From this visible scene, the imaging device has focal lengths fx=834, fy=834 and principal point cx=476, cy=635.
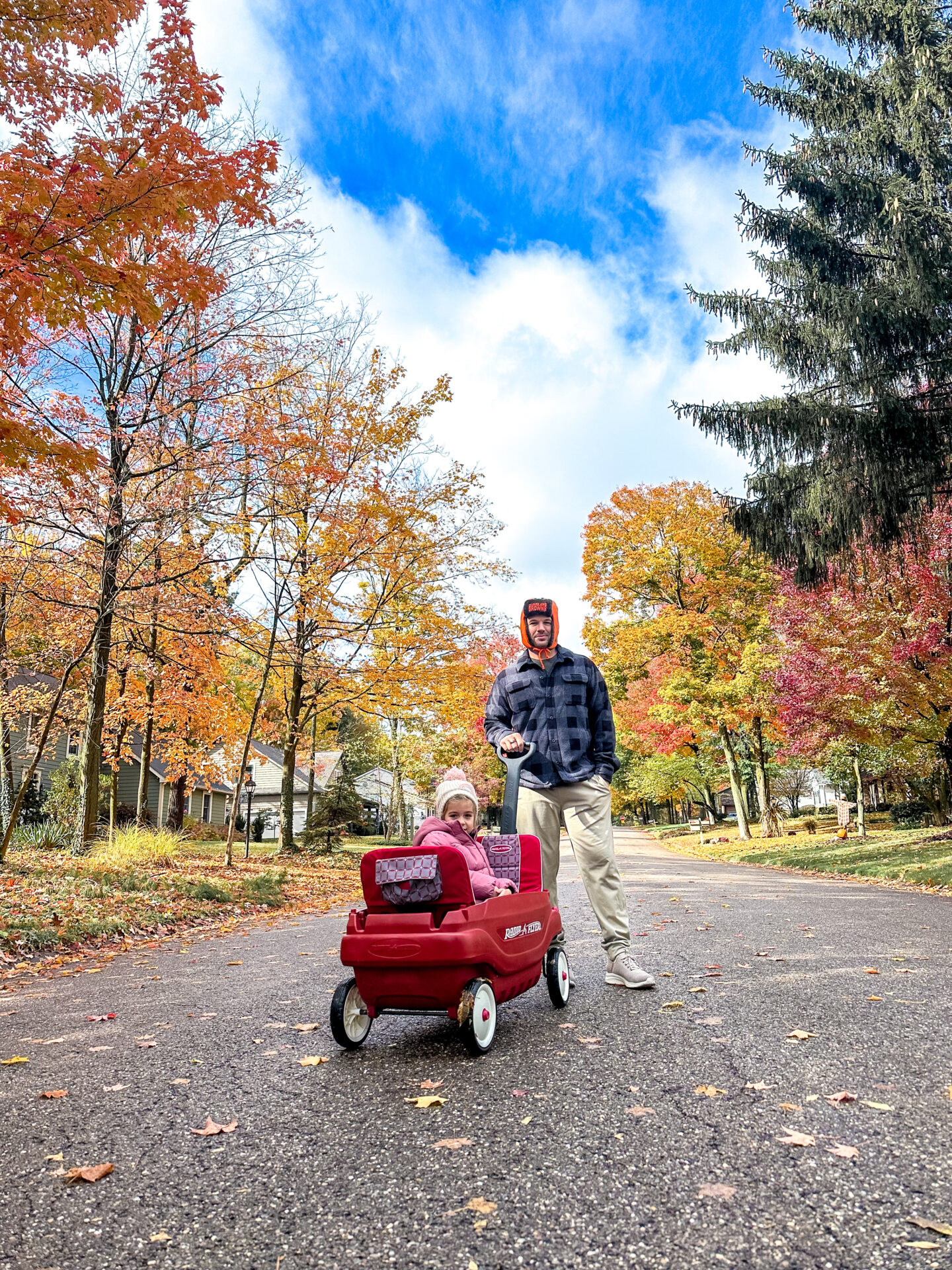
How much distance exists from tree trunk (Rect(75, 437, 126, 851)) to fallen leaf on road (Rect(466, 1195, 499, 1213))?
10.2m

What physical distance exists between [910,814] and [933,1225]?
25.4m

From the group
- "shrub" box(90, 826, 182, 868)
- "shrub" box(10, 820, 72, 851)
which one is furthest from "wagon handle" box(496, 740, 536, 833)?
"shrub" box(10, 820, 72, 851)

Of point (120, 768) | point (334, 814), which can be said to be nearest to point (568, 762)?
point (334, 814)

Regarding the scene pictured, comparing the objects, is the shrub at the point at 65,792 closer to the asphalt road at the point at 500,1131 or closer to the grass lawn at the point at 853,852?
the grass lawn at the point at 853,852

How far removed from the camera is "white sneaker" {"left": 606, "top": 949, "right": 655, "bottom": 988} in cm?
483

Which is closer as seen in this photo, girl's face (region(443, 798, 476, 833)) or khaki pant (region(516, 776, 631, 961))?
girl's face (region(443, 798, 476, 833))

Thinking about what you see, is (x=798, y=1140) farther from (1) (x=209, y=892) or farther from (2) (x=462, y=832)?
(1) (x=209, y=892)

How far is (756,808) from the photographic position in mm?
50906

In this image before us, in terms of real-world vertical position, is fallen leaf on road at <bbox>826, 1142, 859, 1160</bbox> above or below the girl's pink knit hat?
below

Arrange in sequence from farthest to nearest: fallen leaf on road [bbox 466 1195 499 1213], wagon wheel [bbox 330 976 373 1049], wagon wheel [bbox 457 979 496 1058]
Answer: wagon wheel [bbox 330 976 373 1049] → wagon wheel [bbox 457 979 496 1058] → fallen leaf on road [bbox 466 1195 499 1213]

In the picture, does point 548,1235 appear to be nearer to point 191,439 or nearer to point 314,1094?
point 314,1094

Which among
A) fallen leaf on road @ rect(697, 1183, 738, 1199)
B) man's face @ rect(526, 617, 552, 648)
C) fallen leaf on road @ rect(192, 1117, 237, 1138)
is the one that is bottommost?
fallen leaf on road @ rect(192, 1117, 237, 1138)

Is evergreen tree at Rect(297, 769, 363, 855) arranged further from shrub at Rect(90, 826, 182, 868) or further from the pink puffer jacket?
the pink puffer jacket

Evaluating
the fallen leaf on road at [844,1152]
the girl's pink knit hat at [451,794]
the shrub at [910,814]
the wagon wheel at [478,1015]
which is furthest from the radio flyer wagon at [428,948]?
the shrub at [910,814]
